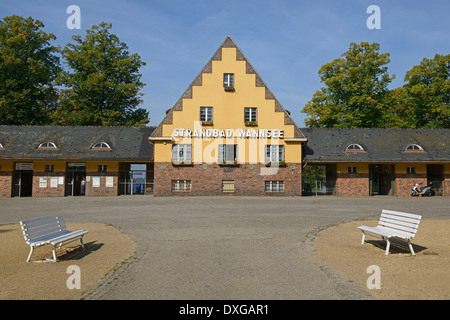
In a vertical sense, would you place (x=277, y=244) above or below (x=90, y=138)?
below

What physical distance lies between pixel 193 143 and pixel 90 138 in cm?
981

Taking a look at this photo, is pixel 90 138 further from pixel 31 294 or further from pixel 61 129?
pixel 31 294

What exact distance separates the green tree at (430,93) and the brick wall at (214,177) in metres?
22.2

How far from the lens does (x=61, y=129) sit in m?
32.8

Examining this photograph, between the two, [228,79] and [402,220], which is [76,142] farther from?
[402,220]

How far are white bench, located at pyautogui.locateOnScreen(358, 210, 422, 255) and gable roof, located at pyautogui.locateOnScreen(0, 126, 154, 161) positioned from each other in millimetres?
22790

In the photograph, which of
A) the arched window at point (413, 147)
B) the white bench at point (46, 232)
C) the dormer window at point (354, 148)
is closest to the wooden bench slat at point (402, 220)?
the white bench at point (46, 232)

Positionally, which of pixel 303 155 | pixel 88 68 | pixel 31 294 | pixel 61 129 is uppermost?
pixel 88 68

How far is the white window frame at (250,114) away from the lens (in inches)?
1170

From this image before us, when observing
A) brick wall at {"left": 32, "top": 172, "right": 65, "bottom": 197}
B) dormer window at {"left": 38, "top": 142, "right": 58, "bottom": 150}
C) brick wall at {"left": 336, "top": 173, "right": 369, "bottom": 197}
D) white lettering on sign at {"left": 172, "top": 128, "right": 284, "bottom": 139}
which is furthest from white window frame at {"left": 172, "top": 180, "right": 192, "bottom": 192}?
brick wall at {"left": 336, "top": 173, "right": 369, "bottom": 197}

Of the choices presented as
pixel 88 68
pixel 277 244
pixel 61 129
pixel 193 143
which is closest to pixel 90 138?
pixel 61 129

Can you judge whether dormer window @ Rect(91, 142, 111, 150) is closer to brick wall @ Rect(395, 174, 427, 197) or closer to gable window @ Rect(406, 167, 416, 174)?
brick wall @ Rect(395, 174, 427, 197)

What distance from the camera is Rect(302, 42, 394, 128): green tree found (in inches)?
1575
